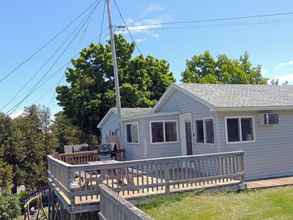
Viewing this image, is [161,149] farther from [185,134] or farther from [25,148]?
[25,148]

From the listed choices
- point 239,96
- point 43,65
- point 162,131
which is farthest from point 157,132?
point 43,65

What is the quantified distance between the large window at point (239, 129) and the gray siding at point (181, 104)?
104 cm

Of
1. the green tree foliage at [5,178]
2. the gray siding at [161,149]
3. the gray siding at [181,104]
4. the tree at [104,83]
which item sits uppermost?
the tree at [104,83]

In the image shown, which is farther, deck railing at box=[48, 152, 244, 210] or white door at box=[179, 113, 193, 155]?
white door at box=[179, 113, 193, 155]

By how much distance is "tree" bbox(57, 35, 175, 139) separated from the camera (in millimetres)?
28094

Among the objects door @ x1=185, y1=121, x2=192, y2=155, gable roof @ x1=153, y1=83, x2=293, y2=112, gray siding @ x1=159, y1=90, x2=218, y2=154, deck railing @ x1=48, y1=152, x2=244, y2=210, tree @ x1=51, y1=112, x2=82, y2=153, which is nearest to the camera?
deck railing @ x1=48, y1=152, x2=244, y2=210

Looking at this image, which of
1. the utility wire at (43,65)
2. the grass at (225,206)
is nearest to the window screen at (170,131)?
the grass at (225,206)

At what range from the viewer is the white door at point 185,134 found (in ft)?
47.0

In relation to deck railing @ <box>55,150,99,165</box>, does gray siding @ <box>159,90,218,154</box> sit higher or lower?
higher

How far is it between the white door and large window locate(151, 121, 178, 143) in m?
0.50

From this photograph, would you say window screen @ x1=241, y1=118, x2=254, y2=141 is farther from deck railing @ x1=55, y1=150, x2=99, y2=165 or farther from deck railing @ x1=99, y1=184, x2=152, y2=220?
deck railing @ x1=55, y1=150, x2=99, y2=165

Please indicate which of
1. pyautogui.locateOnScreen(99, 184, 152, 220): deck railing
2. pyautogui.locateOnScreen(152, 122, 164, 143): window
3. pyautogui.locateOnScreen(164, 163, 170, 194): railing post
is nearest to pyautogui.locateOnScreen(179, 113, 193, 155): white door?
pyautogui.locateOnScreen(152, 122, 164, 143): window

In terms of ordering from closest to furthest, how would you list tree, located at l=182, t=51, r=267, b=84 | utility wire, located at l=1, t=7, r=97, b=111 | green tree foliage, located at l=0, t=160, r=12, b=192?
utility wire, located at l=1, t=7, r=97, b=111 < green tree foliage, located at l=0, t=160, r=12, b=192 < tree, located at l=182, t=51, r=267, b=84

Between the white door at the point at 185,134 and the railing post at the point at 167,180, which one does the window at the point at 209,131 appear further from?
the railing post at the point at 167,180
